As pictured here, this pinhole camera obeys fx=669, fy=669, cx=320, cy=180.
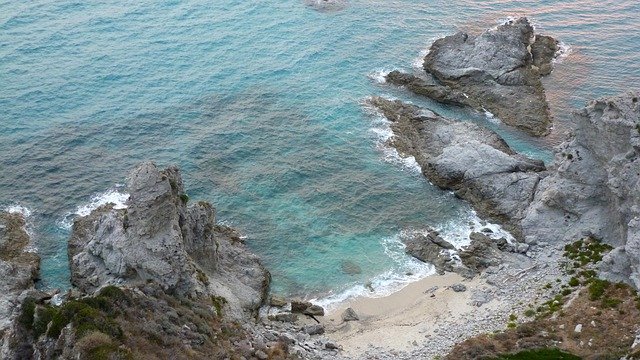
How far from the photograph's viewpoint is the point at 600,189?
200 ft

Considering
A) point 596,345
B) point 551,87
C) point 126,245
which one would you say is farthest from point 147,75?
point 596,345

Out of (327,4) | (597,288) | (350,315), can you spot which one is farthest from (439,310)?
(327,4)

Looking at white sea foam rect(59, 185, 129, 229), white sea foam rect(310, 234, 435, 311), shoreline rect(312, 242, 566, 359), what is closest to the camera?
shoreline rect(312, 242, 566, 359)

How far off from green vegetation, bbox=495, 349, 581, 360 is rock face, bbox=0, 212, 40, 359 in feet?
104

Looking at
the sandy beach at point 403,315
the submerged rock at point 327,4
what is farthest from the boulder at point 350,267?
the submerged rock at point 327,4

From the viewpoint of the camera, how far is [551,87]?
88312 millimetres

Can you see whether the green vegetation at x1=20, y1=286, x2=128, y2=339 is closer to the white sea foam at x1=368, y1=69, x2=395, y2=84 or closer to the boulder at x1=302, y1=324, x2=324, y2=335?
the boulder at x1=302, y1=324, x2=324, y2=335

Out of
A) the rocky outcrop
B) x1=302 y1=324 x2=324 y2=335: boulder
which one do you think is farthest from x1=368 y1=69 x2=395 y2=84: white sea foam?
x1=302 y1=324 x2=324 y2=335: boulder

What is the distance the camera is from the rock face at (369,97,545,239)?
66.9 meters

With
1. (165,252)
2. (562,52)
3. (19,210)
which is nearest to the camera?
(165,252)

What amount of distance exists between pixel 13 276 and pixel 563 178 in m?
50.2

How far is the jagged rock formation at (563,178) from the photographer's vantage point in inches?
2190

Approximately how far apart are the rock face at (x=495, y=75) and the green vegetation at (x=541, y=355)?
127 ft

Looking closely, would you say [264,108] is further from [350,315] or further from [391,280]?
[350,315]
